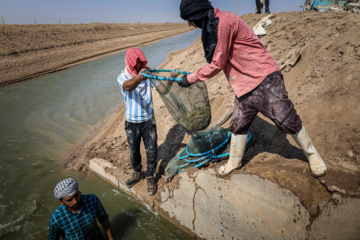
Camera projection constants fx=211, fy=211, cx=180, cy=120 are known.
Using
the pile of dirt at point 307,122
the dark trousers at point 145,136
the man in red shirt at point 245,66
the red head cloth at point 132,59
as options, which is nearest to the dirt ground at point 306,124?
the pile of dirt at point 307,122

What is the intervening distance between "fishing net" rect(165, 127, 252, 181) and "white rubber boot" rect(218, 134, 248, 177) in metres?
0.37

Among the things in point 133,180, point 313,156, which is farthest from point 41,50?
point 313,156

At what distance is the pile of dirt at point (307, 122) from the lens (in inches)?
90.0

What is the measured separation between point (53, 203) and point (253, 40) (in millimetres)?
4116

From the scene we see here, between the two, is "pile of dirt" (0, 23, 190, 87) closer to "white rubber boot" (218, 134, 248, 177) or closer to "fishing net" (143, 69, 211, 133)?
"fishing net" (143, 69, 211, 133)

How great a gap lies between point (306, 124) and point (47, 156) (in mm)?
5613

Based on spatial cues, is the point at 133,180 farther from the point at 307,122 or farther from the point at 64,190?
the point at 307,122

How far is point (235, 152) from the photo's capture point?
8.29 ft

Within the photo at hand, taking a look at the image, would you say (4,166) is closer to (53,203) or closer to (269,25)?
(53,203)

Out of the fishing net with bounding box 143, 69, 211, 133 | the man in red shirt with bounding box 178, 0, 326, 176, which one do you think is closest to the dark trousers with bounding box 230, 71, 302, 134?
the man in red shirt with bounding box 178, 0, 326, 176

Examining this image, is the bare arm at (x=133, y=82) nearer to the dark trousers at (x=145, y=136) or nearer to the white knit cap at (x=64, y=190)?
the dark trousers at (x=145, y=136)

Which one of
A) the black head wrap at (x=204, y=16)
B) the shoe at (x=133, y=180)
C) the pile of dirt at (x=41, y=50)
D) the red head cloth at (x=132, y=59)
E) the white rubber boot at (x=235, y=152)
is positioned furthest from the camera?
the pile of dirt at (x=41, y=50)

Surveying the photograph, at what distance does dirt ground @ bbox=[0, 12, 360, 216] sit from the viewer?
2287 mm

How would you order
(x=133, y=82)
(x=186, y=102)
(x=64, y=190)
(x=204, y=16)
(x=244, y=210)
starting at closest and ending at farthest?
(x=204, y=16), (x=64, y=190), (x=244, y=210), (x=133, y=82), (x=186, y=102)
